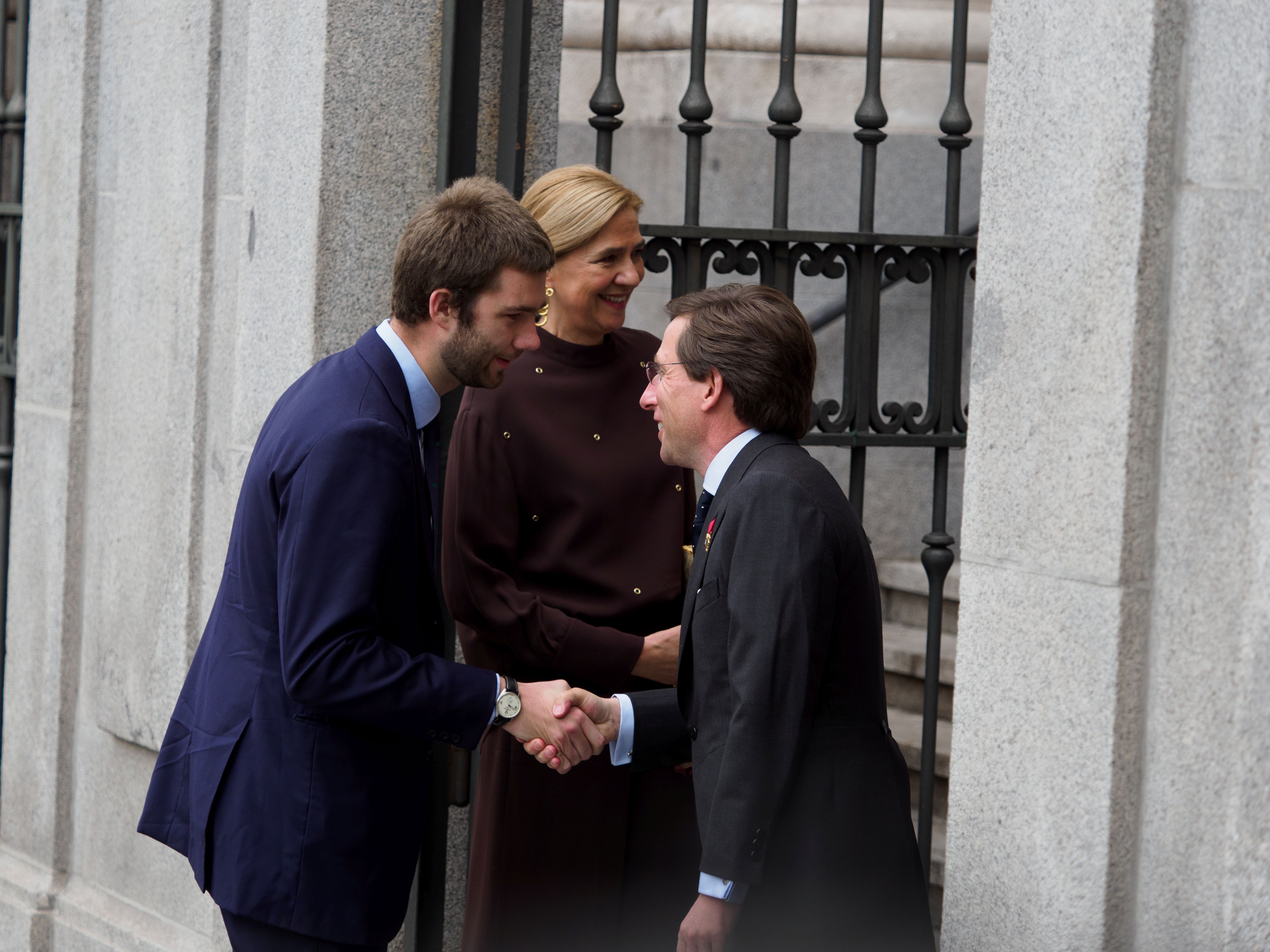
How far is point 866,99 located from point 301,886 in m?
2.11

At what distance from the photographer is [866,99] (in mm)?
3477

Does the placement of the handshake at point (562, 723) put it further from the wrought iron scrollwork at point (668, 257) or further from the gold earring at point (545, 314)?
the wrought iron scrollwork at point (668, 257)

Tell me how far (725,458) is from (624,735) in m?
0.69

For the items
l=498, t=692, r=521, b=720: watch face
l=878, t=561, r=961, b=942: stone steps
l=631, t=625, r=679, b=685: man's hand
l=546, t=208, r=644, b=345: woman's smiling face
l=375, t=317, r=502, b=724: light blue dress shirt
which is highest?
l=546, t=208, r=644, b=345: woman's smiling face

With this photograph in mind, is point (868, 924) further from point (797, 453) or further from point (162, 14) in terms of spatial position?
point (162, 14)

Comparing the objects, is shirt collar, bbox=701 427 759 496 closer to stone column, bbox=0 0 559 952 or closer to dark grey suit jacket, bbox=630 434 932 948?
dark grey suit jacket, bbox=630 434 932 948

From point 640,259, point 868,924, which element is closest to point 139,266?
point 640,259

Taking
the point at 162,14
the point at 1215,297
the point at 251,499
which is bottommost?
the point at 251,499

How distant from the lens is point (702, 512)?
2.71 m

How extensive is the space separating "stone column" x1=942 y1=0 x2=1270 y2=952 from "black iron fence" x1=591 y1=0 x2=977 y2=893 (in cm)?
89

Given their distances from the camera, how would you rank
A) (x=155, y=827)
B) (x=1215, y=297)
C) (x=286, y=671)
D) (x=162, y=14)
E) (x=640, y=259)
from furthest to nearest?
(x=162, y=14) → (x=640, y=259) → (x=155, y=827) → (x=286, y=671) → (x=1215, y=297)

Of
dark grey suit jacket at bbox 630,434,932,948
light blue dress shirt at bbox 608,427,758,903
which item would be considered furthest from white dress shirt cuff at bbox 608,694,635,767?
dark grey suit jacket at bbox 630,434,932,948

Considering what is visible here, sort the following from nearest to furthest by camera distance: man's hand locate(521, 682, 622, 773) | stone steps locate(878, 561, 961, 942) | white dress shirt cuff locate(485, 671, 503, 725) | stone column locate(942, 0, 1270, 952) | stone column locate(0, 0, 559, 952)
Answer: stone column locate(942, 0, 1270, 952)
white dress shirt cuff locate(485, 671, 503, 725)
man's hand locate(521, 682, 622, 773)
stone column locate(0, 0, 559, 952)
stone steps locate(878, 561, 961, 942)

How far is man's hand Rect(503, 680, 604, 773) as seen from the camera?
2795 millimetres
